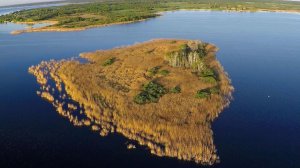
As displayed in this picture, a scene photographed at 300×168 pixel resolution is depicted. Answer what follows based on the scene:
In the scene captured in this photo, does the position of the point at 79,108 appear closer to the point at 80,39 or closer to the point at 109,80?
the point at 109,80

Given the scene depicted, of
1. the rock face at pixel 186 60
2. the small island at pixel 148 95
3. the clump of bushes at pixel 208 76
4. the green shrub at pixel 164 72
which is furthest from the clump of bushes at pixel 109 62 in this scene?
the clump of bushes at pixel 208 76

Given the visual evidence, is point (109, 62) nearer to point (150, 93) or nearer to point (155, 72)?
point (155, 72)

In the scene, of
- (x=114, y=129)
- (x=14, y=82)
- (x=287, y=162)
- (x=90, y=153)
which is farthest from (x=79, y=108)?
(x=287, y=162)

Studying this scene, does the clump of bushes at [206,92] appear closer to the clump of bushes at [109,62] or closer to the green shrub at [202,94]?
the green shrub at [202,94]

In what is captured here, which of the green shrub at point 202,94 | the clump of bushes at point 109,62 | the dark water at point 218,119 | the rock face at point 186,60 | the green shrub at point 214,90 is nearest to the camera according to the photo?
the dark water at point 218,119

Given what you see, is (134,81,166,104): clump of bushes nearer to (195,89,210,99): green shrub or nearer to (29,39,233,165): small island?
(29,39,233,165): small island

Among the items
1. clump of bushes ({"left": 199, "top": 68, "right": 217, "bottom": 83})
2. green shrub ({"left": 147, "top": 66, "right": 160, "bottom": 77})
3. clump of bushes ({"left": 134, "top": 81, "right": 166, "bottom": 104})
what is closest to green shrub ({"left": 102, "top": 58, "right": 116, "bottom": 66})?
green shrub ({"left": 147, "top": 66, "right": 160, "bottom": 77})
